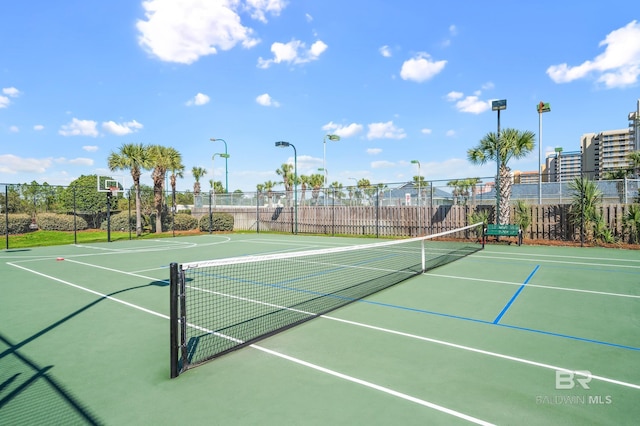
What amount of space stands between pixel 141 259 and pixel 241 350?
11.6 meters

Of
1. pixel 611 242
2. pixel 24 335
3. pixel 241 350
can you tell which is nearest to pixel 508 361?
pixel 241 350

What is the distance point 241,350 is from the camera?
16.9ft

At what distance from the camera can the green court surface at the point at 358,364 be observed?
3564 mm

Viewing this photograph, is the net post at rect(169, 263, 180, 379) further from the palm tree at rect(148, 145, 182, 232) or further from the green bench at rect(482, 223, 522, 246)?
the palm tree at rect(148, 145, 182, 232)

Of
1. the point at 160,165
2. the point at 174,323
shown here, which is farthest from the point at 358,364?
the point at 160,165

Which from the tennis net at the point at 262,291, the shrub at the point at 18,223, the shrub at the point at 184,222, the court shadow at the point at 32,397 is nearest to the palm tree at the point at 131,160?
the shrub at the point at 184,222

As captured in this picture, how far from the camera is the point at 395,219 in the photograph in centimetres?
2484

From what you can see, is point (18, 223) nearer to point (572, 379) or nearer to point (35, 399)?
point (35, 399)

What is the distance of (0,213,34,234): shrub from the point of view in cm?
2677

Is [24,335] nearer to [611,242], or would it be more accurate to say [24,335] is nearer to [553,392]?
[553,392]

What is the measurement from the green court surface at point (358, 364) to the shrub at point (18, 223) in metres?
24.5

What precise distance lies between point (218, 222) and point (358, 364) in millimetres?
29717

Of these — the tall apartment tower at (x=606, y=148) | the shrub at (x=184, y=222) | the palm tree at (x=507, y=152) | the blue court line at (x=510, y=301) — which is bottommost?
the blue court line at (x=510, y=301)

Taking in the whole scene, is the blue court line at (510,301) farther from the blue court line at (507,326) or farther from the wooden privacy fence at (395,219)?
the wooden privacy fence at (395,219)
